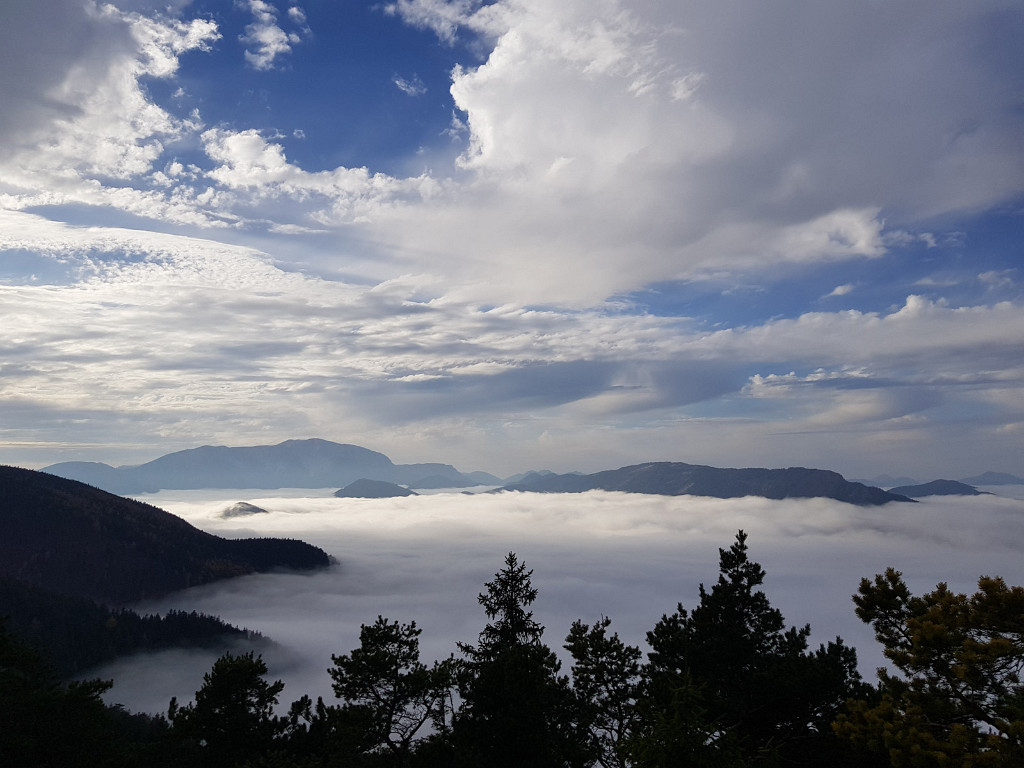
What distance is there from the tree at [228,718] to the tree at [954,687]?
25006mm

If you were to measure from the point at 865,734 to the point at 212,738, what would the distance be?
27334 mm

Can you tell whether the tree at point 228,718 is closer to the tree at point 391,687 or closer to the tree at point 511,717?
the tree at point 391,687

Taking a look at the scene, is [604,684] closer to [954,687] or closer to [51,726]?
[954,687]

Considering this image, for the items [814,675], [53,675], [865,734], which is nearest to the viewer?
[865,734]

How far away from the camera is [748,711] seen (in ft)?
91.9

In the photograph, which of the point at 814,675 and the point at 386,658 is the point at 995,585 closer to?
the point at 814,675

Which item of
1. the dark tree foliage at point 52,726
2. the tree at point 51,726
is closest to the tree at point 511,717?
the dark tree foliage at point 52,726

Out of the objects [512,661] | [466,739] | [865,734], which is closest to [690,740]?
[865,734]

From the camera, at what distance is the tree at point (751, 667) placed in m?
26.2

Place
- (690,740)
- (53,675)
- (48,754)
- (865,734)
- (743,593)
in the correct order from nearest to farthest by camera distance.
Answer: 1. (690,740)
2. (865,734)
3. (48,754)
4. (53,675)
5. (743,593)

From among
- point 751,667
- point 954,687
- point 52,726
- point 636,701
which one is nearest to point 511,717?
point 636,701

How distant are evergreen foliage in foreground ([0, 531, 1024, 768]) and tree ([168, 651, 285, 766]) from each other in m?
0.07

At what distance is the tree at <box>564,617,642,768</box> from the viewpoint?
28.7 meters

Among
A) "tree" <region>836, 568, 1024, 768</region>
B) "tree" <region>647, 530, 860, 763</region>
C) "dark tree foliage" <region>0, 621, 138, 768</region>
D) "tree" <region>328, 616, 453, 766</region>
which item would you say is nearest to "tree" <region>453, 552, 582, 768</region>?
"tree" <region>328, 616, 453, 766</region>
